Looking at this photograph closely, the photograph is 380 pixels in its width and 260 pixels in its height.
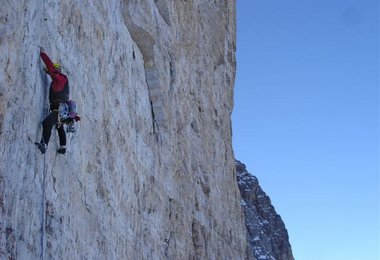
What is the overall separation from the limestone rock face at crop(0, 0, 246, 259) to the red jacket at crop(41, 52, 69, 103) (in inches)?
5.6

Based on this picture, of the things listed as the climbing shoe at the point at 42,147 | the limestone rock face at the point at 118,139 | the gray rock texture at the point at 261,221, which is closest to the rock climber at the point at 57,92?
the limestone rock face at the point at 118,139

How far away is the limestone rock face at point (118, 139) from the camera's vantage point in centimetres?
934

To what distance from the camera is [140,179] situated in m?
14.9

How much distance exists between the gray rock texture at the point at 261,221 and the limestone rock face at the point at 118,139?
176ft

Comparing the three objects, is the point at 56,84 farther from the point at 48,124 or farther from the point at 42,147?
the point at 42,147

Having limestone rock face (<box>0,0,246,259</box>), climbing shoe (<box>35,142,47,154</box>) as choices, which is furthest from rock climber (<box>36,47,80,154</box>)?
climbing shoe (<box>35,142,47,154</box>)

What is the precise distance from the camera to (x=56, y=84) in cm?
1043

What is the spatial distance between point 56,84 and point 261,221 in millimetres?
73958

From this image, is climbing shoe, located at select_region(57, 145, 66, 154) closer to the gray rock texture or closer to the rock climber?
the rock climber

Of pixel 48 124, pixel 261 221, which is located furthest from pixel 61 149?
pixel 261 221

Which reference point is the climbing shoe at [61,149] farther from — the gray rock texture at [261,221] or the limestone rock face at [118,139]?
the gray rock texture at [261,221]

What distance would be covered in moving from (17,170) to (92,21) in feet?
16.0

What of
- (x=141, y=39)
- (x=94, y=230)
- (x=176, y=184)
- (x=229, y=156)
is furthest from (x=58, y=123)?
(x=229, y=156)

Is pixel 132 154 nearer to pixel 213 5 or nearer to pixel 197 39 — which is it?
pixel 197 39
